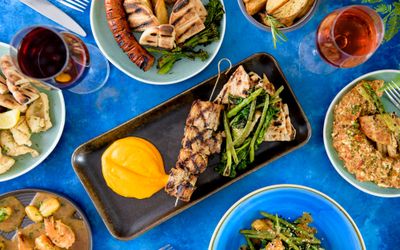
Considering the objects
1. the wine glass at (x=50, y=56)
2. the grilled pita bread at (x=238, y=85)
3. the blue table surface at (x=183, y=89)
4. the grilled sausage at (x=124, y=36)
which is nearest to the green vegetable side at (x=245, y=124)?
the grilled pita bread at (x=238, y=85)

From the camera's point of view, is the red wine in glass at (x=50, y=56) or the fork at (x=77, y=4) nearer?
the red wine in glass at (x=50, y=56)

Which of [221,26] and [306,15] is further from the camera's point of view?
[221,26]

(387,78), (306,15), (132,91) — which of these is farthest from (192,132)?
(387,78)

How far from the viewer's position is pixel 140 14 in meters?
2.47

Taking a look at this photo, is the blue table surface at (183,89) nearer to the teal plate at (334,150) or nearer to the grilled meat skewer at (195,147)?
the teal plate at (334,150)

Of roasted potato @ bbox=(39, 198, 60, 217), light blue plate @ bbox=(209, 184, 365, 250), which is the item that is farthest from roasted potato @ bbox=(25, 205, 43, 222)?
light blue plate @ bbox=(209, 184, 365, 250)

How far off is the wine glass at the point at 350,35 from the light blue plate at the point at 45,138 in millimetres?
1530

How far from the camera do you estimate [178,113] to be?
267cm

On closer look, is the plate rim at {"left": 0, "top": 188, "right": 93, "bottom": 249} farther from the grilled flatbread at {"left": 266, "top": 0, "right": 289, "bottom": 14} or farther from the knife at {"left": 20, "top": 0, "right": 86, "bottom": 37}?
the grilled flatbread at {"left": 266, "top": 0, "right": 289, "bottom": 14}

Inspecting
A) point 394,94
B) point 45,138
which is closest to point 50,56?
point 45,138

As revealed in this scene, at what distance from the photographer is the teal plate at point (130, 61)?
2.57 m

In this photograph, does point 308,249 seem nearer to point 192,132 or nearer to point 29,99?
point 192,132

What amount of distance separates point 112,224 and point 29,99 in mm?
868

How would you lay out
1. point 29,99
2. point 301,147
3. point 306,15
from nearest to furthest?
point 306,15
point 29,99
point 301,147
